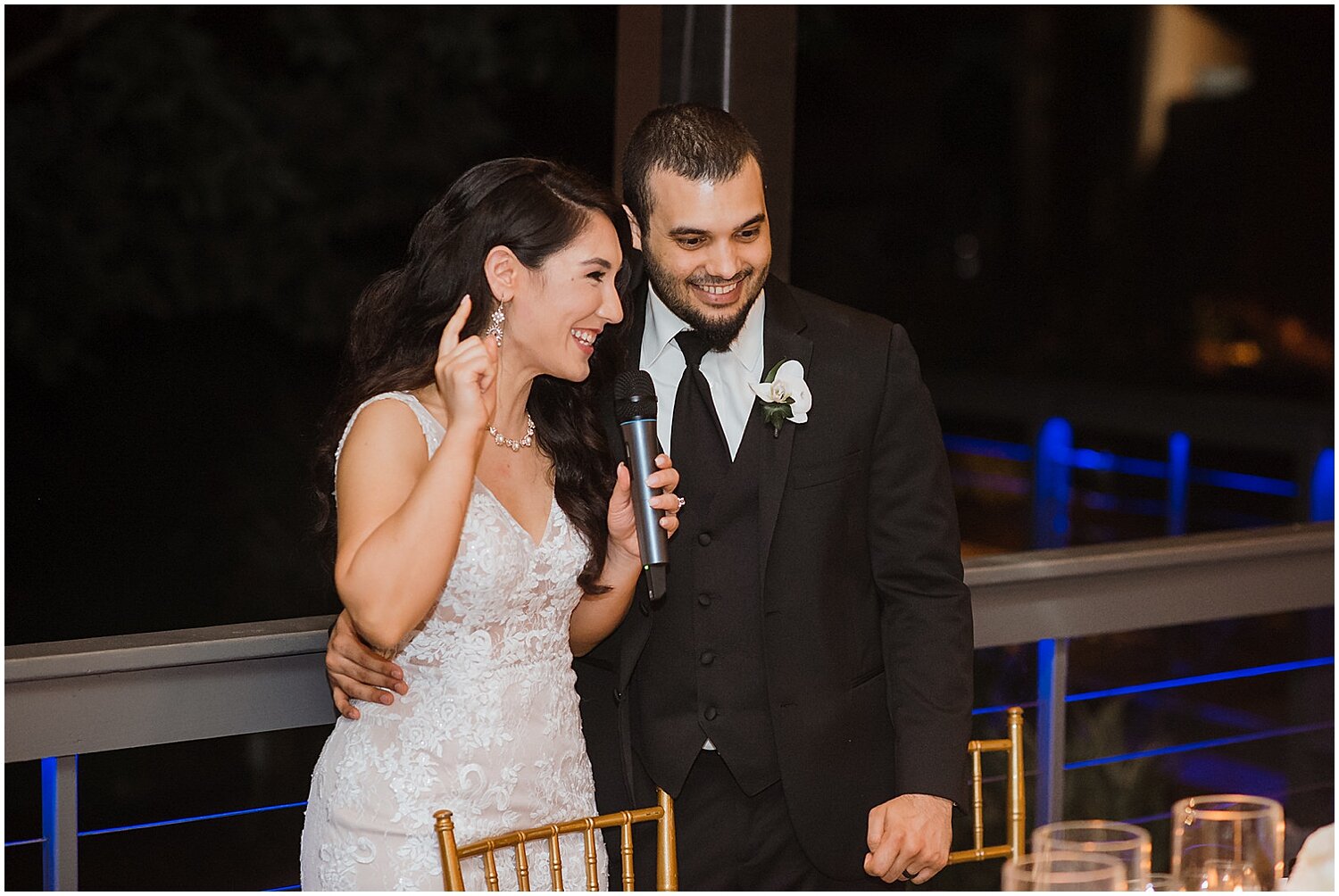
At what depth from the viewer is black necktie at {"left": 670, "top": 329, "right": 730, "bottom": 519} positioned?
2236 mm

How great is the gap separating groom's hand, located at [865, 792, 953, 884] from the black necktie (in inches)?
20.7

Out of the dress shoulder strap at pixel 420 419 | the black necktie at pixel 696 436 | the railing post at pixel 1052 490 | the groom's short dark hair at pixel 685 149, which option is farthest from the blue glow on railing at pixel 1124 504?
the dress shoulder strap at pixel 420 419

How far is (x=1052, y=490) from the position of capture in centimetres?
832

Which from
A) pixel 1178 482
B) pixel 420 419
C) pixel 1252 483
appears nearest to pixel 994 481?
pixel 1252 483

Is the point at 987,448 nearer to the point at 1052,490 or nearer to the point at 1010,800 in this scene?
the point at 1052,490

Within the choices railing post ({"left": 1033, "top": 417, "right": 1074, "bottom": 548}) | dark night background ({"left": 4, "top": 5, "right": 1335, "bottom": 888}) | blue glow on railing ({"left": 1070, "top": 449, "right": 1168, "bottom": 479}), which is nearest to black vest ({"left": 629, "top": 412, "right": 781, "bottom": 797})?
dark night background ({"left": 4, "top": 5, "right": 1335, "bottom": 888})

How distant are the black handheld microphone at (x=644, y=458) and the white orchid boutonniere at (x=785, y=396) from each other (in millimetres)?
219

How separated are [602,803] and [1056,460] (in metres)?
6.56

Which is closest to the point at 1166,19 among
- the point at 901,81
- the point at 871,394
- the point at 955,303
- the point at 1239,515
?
the point at 901,81

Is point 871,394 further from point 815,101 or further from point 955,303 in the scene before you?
point 815,101

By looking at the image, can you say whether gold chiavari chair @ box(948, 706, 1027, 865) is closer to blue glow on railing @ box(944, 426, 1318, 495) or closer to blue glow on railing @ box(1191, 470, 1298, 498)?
blue glow on railing @ box(944, 426, 1318, 495)

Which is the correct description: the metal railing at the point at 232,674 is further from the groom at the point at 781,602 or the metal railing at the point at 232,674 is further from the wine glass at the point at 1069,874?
the wine glass at the point at 1069,874

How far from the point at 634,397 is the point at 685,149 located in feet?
1.27

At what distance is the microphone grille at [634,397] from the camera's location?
6.57ft
